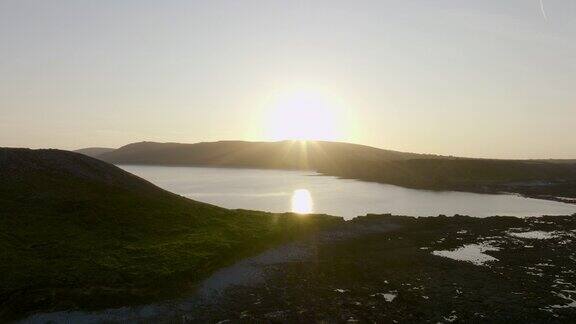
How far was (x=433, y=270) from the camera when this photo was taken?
134 ft

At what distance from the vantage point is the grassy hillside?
31.8m

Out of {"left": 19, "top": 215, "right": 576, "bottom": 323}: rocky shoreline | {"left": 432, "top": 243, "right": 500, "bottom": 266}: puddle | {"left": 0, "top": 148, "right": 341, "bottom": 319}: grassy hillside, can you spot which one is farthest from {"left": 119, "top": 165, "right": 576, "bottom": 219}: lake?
{"left": 19, "top": 215, "right": 576, "bottom": 323}: rocky shoreline

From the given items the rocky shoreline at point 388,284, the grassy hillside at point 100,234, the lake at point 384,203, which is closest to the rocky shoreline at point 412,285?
the rocky shoreline at point 388,284

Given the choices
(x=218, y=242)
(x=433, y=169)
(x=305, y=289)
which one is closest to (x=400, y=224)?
(x=218, y=242)

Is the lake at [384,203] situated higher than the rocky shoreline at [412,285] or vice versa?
the lake at [384,203]

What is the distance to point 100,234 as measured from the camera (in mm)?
44781

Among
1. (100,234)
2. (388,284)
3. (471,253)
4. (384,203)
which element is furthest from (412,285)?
(384,203)

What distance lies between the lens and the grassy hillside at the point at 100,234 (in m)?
31.8

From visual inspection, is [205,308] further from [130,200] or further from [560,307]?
[130,200]

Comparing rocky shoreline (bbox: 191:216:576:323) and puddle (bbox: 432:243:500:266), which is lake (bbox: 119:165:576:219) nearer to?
puddle (bbox: 432:243:500:266)

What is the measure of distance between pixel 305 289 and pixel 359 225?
29054 mm

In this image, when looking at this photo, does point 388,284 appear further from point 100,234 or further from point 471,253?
point 100,234

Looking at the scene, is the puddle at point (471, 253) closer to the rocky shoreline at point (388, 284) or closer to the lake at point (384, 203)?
the rocky shoreline at point (388, 284)

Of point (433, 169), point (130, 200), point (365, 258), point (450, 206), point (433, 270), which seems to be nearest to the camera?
point (433, 270)
